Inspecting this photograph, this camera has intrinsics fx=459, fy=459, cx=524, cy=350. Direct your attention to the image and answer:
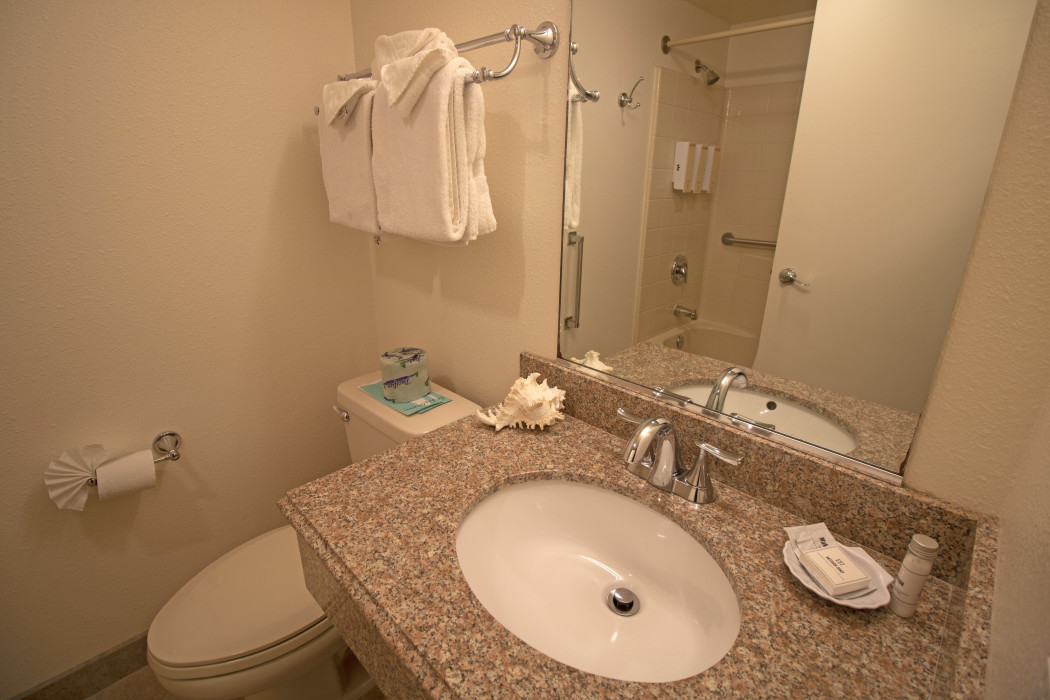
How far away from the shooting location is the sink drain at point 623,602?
709 mm

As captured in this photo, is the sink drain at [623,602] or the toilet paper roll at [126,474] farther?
the toilet paper roll at [126,474]

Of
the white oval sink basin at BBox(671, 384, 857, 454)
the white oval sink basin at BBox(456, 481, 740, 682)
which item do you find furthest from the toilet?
the white oval sink basin at BBox(671, 384, 857, 454)

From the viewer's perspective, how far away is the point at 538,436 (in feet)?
3.10

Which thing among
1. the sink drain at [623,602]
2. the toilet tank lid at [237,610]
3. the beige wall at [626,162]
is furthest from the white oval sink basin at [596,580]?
the toilet tank lid at [237,610]

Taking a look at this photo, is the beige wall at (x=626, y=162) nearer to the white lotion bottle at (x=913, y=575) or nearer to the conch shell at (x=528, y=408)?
the conch shell at (x=528, y=408)

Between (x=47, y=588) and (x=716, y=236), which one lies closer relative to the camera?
(x=716, y=236)

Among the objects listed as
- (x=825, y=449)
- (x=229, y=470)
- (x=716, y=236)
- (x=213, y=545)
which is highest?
(x=716, y=236)

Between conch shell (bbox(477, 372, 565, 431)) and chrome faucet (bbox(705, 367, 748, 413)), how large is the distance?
0.30 m

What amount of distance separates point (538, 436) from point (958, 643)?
2.11 feet

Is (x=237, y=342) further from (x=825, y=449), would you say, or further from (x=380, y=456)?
(x=825, y=449)

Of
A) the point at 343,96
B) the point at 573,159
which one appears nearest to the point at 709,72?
the point at 573,159

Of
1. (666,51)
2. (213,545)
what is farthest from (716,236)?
(213,545)

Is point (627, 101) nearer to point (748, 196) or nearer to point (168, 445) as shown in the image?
point (748, 196)

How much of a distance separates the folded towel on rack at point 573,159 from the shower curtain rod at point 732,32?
6.9 inches
